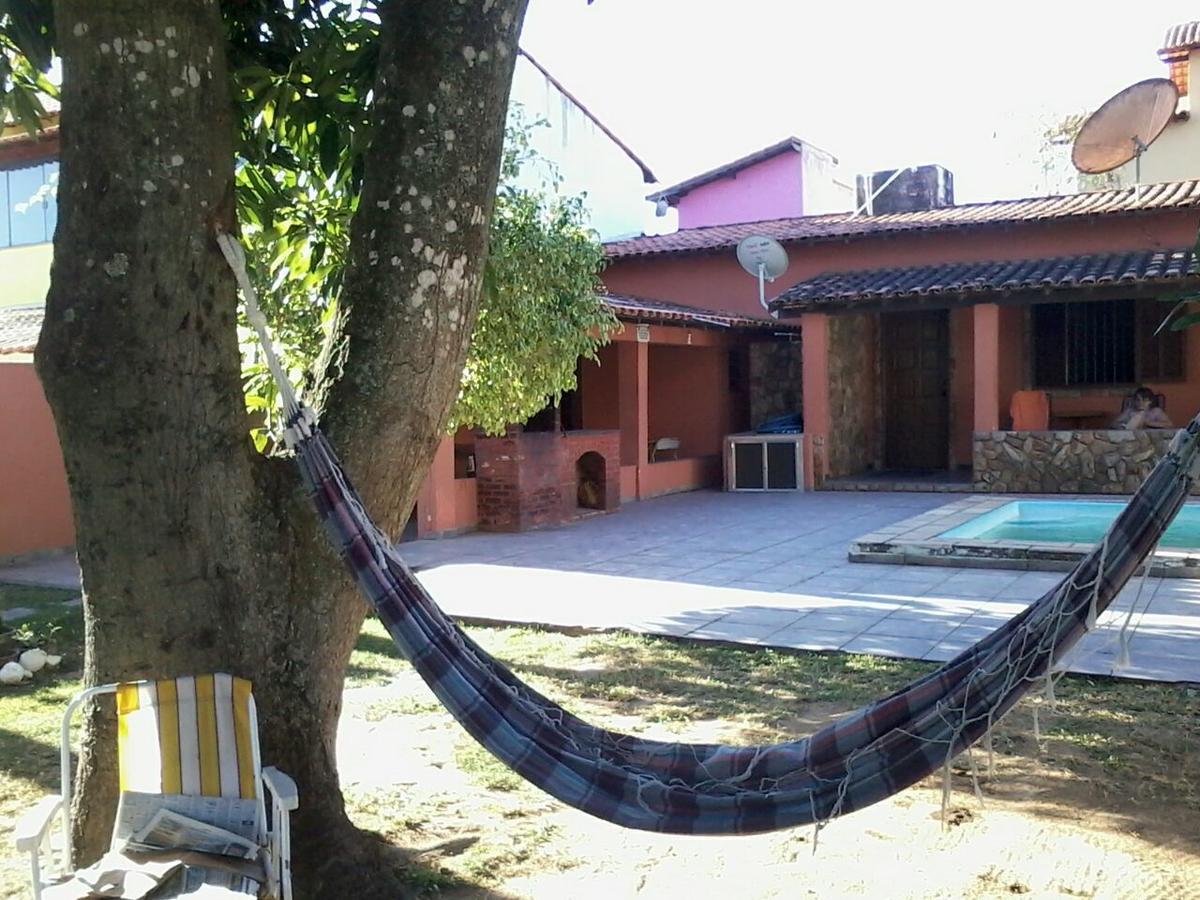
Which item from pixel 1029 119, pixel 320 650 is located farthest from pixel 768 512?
pixel 1029 119

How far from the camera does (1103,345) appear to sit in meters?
14.2

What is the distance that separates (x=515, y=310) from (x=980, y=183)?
2714 cm

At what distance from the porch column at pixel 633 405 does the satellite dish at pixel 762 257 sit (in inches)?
112

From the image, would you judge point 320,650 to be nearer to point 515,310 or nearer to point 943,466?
point 515,310

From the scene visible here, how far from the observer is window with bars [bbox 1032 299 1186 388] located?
45.4 ft

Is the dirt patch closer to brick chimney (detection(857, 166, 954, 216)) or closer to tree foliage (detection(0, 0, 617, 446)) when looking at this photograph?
tree foliage (detection(0, 0, 617, 446))

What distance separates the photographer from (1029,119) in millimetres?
28984

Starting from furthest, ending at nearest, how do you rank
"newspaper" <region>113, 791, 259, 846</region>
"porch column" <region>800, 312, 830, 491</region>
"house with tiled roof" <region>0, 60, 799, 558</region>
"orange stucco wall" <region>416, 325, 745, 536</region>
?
"porch column" <region>800, 312, 830, 491</region> → "orange stucco wall" <region>416, 325, 745, 536</region> → "house with tiled roof" <region>0, 60, 799, 558</region> → "newspaper" <region>113, 791, 259, 846</region>

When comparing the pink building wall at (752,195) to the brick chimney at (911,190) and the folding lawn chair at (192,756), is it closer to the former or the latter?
the brick chimney at (911,190)

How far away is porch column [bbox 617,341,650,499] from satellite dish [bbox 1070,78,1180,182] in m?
6.36

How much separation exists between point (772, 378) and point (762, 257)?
182cm

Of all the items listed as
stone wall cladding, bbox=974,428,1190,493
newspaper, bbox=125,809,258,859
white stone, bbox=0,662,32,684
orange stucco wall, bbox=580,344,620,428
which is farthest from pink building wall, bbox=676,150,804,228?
newspaper, bbox=125,809,258,859

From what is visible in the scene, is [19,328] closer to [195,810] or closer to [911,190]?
[195,810]

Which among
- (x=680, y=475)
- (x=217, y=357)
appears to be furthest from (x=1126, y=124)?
(x=217, y=357)
